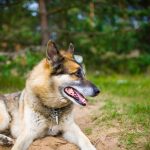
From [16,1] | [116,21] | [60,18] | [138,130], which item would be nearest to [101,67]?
[116,21]

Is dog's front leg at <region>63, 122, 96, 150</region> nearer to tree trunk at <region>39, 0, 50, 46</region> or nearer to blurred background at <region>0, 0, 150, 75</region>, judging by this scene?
blurred background at <region>0, 0, 150, 75</region>

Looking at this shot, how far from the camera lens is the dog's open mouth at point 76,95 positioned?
6.05 m

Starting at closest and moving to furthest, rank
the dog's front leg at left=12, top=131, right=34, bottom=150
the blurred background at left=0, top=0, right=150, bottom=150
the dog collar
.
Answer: the dog's front leg at left=12, top=131, right=34, bottom=150, the dog collar, the blurred background at left=0, top=0, right=150, bottom=150

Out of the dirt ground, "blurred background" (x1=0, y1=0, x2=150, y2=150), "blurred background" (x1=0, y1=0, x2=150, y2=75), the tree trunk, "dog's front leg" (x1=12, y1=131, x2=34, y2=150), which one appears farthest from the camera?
the tree trunk

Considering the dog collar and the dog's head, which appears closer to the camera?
the dog's head

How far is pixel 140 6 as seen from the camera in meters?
16.1

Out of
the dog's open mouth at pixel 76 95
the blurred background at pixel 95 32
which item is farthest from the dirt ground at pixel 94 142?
the blurred background at pixel 95 32

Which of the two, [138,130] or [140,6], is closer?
[138,130]

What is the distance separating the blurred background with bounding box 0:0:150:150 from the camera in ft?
38.0

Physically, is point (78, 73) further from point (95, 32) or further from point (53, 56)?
point (95, 32)

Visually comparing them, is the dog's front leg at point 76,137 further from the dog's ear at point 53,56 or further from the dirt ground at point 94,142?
the dog's ear at point 53,56

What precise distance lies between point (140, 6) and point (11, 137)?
10434mm

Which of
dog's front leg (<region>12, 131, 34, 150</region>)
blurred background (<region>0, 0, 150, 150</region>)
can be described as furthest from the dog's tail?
blurred background (<region>0, 0, 150, 150</region>)

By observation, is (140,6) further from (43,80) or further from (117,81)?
(43,80)
